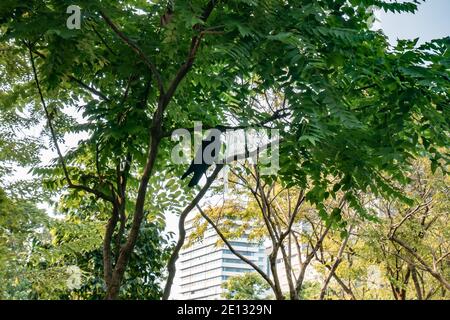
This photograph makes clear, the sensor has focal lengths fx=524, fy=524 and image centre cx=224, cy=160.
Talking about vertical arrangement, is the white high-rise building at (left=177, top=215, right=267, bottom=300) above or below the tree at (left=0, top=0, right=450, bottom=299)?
above

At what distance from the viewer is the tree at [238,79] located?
3.65 metres

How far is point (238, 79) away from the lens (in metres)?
4.08

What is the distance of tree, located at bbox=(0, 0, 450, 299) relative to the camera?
3.65 meters

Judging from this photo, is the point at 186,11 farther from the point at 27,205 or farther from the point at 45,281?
the point at 45,281

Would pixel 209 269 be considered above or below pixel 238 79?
above

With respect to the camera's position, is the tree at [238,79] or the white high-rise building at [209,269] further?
the white high-rise building at [209,269]

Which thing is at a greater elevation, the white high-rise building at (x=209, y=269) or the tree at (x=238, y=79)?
the white high-rise building at (x=209, y=269)

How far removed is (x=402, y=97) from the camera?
12.3 ft

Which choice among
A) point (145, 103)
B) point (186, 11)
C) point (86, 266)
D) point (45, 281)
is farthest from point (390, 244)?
point (186, 11)

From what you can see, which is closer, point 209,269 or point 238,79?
point 238,79

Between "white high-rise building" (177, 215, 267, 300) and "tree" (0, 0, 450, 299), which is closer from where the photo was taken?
"tree" (0, 0, 450, 299)

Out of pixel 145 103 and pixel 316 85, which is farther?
pixel 145 103
